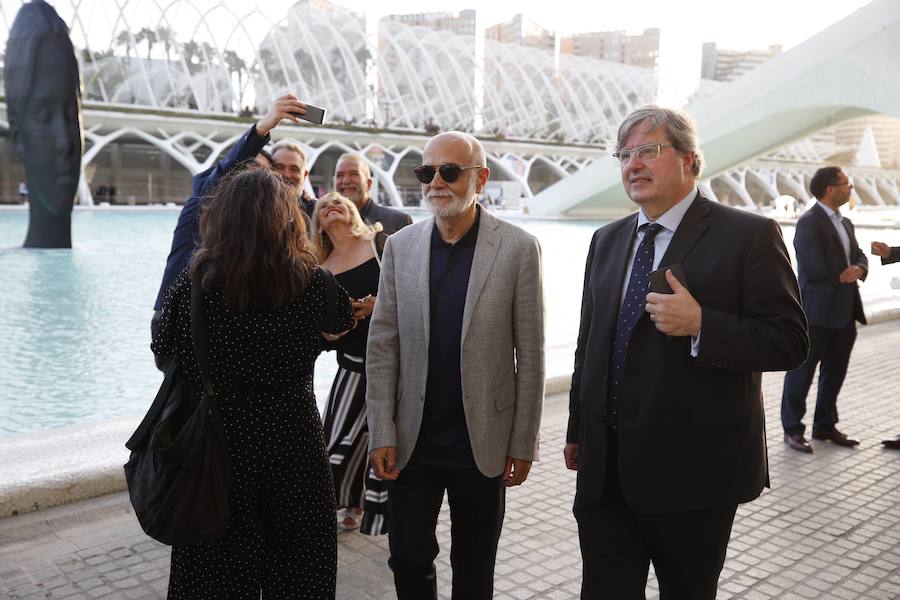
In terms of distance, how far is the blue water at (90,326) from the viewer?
5973 mm

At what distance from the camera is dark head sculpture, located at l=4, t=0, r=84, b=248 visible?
572 inches

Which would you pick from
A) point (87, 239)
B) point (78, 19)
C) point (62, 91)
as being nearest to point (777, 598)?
point (62, 91)

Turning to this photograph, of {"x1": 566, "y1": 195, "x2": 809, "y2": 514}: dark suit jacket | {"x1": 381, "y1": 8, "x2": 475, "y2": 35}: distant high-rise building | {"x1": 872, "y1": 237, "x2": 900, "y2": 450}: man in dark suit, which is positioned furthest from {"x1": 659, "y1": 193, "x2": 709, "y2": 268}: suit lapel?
{"x1": 381, "y1": 8, "x2": 475, "y2": 35}: distant high-rise building

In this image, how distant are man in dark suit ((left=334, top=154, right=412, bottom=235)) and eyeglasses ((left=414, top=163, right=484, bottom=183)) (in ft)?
4.88

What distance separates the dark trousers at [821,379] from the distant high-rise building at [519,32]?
96.0 meters

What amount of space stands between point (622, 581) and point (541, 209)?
1408 inches

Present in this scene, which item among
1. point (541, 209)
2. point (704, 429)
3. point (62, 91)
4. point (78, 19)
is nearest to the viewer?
point (704, 429)

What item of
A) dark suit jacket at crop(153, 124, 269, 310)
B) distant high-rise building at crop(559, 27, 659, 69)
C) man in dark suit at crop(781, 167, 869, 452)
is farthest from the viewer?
distant high-rise building at crop(559, 27, 659, 69)

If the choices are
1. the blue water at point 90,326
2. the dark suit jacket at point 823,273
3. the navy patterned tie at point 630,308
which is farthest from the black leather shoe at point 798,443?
the navy patterned tie at point 630,308

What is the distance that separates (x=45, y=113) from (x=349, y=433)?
14.1 m

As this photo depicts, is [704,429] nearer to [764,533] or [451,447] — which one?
[451,447]

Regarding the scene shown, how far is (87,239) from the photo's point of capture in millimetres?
18406

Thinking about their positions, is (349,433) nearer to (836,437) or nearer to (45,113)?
(836,437)

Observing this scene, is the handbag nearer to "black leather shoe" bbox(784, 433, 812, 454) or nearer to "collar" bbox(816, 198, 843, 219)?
"black leather shoe" bbox(784, 433, 812, 454)
